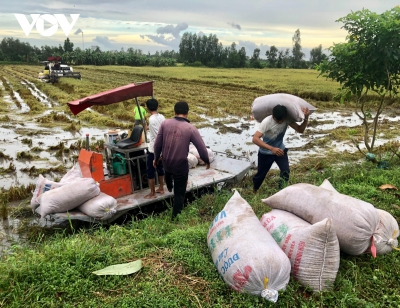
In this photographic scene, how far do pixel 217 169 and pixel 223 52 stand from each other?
73289mm

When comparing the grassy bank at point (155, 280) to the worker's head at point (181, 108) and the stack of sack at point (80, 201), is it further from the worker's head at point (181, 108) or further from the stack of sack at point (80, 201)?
the worker's head at point (181, 108)

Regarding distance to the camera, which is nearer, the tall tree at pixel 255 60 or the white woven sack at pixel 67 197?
the white woven sack at pixel 67 197

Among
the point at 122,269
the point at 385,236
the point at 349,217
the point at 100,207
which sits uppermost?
the point at 349,217

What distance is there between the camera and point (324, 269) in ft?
7.48

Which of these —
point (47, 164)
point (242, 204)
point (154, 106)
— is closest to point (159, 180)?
point (154, 106)

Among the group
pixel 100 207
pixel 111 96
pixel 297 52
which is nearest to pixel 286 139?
pixel 111 96

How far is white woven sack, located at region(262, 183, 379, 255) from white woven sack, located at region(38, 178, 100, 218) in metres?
2.46

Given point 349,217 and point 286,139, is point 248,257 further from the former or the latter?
point 286,139

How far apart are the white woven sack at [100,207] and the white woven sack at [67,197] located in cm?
8

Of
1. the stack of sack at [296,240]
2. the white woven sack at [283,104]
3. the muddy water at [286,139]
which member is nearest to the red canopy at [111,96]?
the white woven sack at [283,104]

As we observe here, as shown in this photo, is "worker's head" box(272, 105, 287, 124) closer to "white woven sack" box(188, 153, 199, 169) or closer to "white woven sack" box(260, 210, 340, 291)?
"white woven sack" box(188, 153, 199, 169)

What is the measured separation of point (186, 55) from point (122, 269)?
8000 centimetres

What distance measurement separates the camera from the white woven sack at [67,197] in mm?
3885

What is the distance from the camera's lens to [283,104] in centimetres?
428
